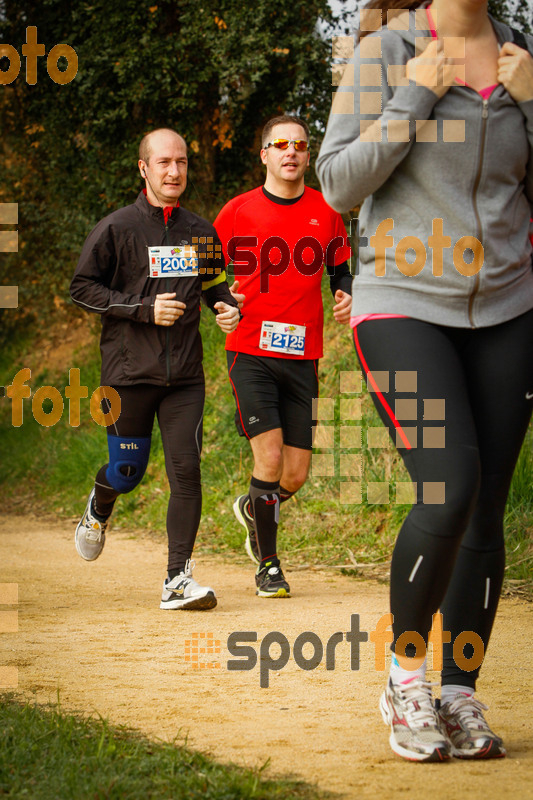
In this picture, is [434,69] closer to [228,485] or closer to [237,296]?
[237,296]

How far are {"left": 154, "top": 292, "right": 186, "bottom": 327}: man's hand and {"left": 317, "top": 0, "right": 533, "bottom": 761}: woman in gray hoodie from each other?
258 centimetres

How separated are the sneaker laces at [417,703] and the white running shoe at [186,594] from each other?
2677mm

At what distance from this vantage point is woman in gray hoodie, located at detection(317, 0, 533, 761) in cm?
270

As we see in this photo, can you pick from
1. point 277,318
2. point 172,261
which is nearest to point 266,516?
point 277,318

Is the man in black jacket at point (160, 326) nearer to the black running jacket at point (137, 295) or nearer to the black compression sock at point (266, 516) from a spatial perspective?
the black running jacket at point (137, 295)

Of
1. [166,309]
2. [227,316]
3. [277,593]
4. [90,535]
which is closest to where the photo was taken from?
[166,309]

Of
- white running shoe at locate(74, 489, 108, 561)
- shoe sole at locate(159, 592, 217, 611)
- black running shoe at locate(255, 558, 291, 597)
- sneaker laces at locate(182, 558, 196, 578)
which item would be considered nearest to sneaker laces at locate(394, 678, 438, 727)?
shoe sole at locate(159, 592, 217, 611)

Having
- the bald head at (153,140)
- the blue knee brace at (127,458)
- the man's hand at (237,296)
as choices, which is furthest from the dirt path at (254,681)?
the bald head at (153,140)

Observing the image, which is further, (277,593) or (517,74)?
(277,593)

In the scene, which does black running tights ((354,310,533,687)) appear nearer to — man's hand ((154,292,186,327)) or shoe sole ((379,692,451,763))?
shoe sole ((379,692,451,763))

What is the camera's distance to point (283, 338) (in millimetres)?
6023

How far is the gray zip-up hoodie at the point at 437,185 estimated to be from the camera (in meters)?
2.73

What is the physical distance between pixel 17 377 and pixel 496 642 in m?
13.0

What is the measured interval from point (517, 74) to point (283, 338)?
133 inches
